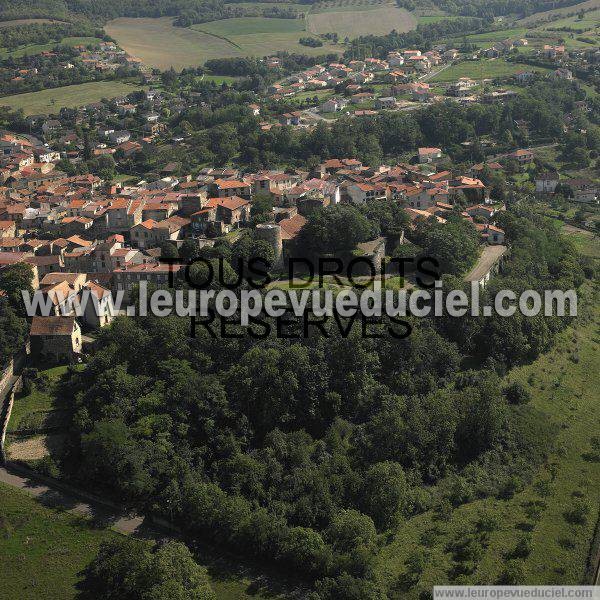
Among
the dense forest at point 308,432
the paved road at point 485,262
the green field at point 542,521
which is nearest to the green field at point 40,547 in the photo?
the dense forest at point 308,432

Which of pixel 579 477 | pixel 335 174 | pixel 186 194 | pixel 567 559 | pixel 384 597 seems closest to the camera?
pixel 384 597

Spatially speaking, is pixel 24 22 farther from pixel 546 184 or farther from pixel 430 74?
pixel 546 184

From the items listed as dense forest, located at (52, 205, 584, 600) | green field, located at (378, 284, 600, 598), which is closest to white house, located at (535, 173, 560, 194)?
dense forest, located at (52, 205, 584, 600)

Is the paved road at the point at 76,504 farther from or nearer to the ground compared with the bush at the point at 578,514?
nearer to the ground

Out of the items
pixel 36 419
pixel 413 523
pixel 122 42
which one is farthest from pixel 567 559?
pixel 122 42

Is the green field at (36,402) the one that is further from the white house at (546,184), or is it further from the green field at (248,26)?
the green field at (248,26)

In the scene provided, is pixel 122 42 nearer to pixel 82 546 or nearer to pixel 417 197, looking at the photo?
pixel 417 197
